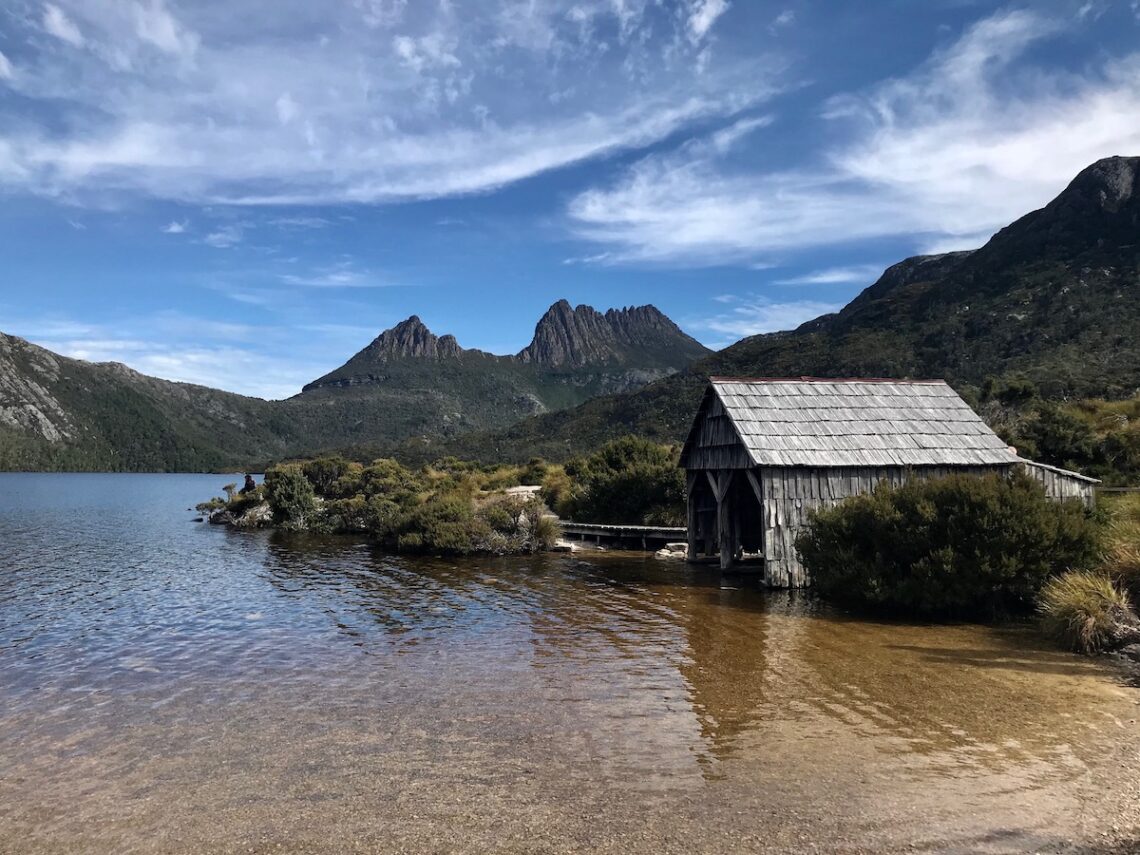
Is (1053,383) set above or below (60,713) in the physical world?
above

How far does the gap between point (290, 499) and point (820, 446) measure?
3192 cm

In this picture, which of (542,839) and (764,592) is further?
(764,592)

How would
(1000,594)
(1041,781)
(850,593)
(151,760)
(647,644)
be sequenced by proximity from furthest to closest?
(850,593) < (1000,594) < (647,644) < (151,760) < (1041,781)

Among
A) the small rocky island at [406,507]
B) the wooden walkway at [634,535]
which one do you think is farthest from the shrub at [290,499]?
the wooden walkway at [634,535]

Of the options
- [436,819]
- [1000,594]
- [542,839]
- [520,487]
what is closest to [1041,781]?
[542,839]

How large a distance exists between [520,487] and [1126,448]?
1148 inches

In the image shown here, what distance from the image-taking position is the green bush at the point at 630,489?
32.8 meters

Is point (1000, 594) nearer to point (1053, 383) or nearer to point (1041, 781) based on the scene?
point (1041, 781)

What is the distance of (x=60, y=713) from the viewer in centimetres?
1041

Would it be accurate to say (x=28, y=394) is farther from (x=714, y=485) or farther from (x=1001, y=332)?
(x=714, y=485)

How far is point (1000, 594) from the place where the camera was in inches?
609

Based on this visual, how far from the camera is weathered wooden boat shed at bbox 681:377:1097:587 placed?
19500mm

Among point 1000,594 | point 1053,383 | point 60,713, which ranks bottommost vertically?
point 60,713

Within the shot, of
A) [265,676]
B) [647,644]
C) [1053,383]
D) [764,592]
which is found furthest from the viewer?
[1053,383]
